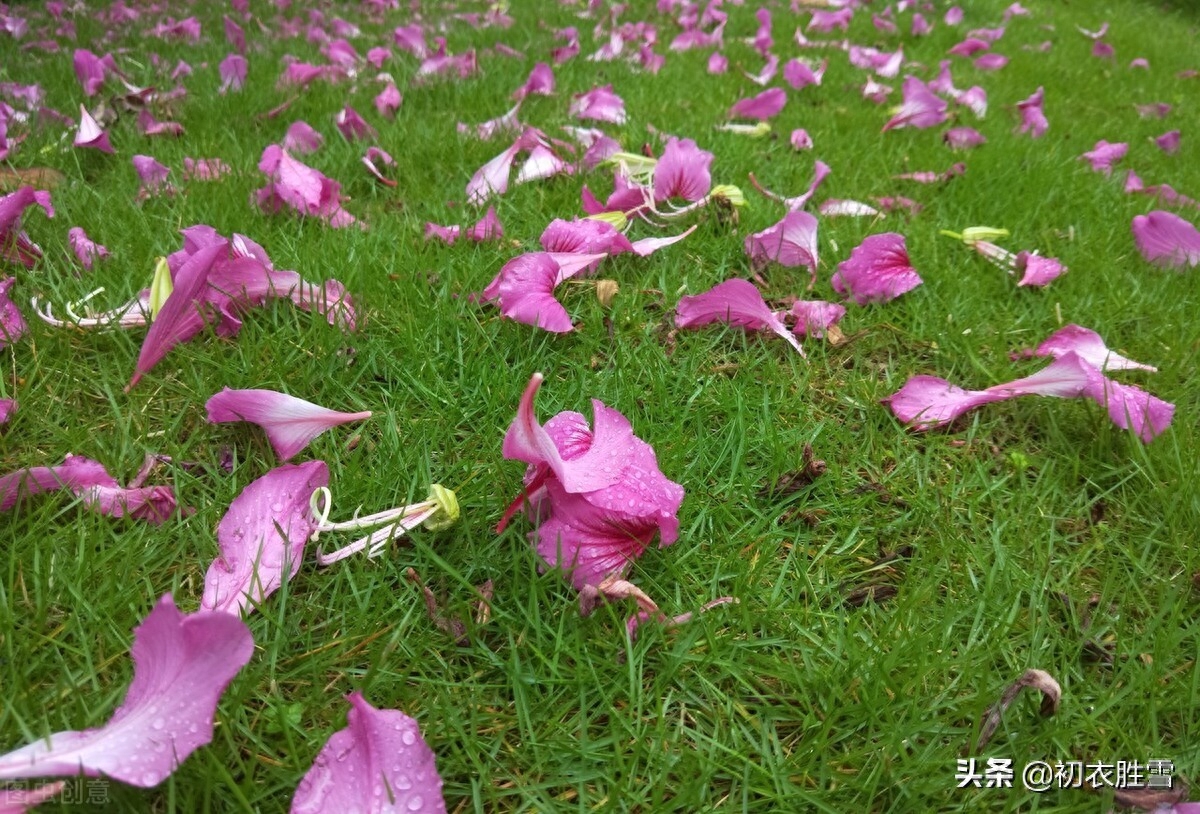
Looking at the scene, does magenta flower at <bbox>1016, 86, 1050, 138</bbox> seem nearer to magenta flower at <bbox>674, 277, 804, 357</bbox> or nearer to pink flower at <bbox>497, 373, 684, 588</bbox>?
magenta flower at <bbox>674, 277, 804, 357</bbox>

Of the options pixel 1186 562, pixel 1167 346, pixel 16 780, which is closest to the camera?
pixel 16 780

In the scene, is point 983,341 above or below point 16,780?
below

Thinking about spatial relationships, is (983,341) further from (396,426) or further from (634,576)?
(396,426)

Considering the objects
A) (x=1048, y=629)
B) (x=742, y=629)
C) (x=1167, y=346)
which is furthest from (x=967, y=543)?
(x=1167, y=346)

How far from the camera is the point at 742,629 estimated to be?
1119 mm

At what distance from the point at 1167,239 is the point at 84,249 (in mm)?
2777

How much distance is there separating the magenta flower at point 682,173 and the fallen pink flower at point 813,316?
1.66 feet

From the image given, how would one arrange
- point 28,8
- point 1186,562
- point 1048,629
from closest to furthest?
point 1048,629 → point 1186,562 → point 28,8

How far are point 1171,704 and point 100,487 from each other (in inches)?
61.2

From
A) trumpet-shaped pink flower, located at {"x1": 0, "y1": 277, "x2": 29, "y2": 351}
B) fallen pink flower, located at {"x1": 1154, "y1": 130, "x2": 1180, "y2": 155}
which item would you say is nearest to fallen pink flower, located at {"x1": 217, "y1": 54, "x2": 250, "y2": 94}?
trumpet-shaped pink flower, located at {"x1": 0, "y1": 277, "x2": 29, "y2": 351}

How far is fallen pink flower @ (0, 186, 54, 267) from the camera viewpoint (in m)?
1.64

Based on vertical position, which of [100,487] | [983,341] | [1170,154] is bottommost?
[1170,154]

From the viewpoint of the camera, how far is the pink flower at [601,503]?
1.11 meters

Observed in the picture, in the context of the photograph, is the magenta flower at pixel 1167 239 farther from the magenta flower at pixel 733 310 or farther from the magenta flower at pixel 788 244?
the magenta flower at pixel 733 310
